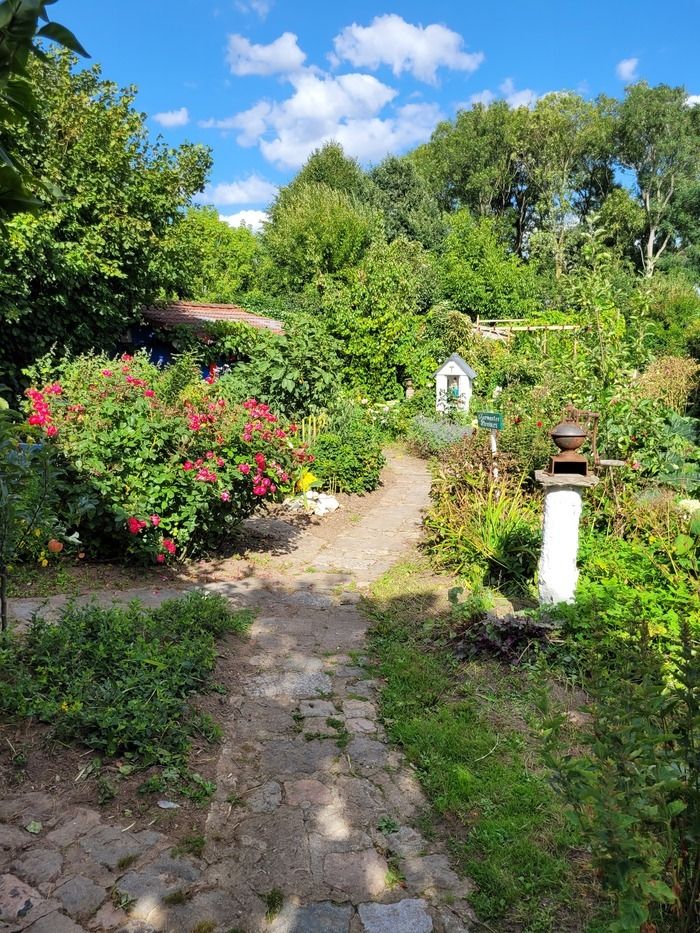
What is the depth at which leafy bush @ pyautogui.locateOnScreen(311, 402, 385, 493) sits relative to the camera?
30.2ft

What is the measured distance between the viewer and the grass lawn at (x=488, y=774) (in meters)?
2.16

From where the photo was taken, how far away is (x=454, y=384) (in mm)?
13734

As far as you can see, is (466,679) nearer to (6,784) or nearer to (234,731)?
(234,731)

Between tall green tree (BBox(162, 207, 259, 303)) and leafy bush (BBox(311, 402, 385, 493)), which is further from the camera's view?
tall green tree (BBox(162, 207, 259, 303))

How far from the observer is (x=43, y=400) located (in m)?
5.63

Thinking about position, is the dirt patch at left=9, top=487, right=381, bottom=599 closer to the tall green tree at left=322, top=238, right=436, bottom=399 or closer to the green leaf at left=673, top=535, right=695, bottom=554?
the green leaf at left=673, top=535, right=695, bottom=554

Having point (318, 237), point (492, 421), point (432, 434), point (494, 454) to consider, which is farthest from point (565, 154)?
point (492, 421)

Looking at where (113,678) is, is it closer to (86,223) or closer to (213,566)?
(213,566)

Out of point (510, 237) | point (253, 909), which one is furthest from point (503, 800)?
point (510, 237)

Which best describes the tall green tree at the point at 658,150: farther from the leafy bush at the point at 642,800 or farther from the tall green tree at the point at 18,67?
the tall green tree at the point at 18,67

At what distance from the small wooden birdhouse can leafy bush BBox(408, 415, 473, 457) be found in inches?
24.5

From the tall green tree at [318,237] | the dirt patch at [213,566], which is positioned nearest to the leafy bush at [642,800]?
the dirt patch at [213,566]

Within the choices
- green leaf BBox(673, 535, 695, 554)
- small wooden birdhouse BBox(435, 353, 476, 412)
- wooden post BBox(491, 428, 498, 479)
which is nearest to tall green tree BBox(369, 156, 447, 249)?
small wooden birdhouse BBox(435, 353, 476, 412)

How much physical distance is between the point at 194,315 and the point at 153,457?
35.7 feet
